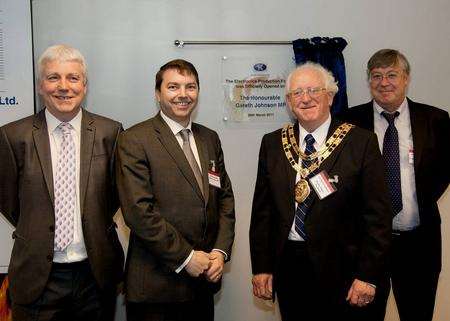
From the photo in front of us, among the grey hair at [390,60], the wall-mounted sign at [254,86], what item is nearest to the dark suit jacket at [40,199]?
the wall-mounted sign at [254,86]

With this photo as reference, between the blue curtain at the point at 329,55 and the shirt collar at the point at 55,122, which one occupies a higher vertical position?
the blue curtain at the point at 329,55

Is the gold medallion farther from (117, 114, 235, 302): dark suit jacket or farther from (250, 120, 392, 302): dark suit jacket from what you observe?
(117, 114, 235, 302): dark suit jacket

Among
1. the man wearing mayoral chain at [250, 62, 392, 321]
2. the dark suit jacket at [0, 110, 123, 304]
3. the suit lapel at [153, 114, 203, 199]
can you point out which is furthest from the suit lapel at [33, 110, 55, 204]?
the man wearing mayoral chain at [250, 62, 392, 321]

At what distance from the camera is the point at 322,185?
74.8 inches

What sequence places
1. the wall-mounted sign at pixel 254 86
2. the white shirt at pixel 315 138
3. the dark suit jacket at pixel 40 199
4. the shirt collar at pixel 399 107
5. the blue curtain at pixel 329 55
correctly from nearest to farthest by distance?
the dark suit jacket at pixel 40 199, the white shirt at pixel 315 138, the shirt collar at pixel 399 107, the blue curtain at pixel 329 55, the wall-mounted sign at pixel 254 86

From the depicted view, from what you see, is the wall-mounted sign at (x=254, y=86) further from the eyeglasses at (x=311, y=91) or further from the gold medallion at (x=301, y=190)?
the gold medallion at (x=301, y=190)

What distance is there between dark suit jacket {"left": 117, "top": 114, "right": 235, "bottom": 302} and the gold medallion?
1.31ft

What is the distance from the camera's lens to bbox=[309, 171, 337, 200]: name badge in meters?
1.89

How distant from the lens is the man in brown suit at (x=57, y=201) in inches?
73.3

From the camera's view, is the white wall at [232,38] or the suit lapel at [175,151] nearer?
the suit lapel at [175,151]

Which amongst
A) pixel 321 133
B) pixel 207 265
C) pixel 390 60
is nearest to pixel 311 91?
pixel 321 133

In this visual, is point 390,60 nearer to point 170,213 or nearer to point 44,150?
point 170,213

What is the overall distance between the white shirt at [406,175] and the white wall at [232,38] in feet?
2.41

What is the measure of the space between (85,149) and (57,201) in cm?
25
